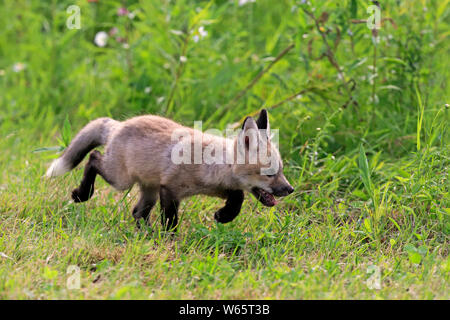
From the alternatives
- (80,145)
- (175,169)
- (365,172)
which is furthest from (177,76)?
(365,172)

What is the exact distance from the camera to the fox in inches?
180

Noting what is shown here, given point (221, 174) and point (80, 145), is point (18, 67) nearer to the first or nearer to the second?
point (80, 145)

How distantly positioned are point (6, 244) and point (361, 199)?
9.36ft

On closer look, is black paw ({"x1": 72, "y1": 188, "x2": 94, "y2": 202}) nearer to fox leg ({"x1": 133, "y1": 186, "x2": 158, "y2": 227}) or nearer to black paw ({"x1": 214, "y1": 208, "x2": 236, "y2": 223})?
fox leg ({"x1": 133, "y1": 186, "x2": 158, "y2": 227})

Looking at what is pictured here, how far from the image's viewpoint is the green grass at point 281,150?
403 cm

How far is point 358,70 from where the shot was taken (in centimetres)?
626

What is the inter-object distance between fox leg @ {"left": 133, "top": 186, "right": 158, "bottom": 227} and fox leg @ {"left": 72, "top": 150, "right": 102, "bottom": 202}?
39cm

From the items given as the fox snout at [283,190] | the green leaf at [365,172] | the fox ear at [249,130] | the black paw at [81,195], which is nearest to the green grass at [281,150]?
the green leaf at [365,172]

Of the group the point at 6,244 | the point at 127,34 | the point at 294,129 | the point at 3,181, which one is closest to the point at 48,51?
the point at 127,34

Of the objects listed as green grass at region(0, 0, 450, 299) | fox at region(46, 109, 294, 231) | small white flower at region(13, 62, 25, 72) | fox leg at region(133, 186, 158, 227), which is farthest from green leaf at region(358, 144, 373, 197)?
small white flower at region(13, 62, 25, 72)

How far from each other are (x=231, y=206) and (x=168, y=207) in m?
0.47

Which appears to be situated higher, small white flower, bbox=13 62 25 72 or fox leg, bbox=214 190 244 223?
small white flower, bbox=13 62 25 72

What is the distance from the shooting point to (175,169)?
15.3ft

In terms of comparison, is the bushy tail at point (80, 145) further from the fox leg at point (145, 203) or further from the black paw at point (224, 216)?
the black paw at point (224, 216)
